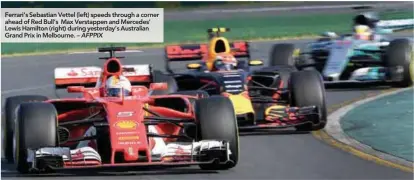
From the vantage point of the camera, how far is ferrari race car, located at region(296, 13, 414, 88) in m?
20.0

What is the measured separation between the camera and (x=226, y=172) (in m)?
11.4

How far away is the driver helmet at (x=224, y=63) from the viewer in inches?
670

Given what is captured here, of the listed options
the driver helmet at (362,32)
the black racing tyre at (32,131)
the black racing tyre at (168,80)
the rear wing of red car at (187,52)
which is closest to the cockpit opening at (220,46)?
the rear wing of red car at (187,52)

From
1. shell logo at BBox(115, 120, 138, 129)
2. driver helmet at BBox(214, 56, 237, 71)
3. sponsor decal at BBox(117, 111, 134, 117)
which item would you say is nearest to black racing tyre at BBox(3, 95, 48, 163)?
sponsor decal at BBox(117, 111, 134, 117)

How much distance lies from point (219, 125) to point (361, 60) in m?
9.34

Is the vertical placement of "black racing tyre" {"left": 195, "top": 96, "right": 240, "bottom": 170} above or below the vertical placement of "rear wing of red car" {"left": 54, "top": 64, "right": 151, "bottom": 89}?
below

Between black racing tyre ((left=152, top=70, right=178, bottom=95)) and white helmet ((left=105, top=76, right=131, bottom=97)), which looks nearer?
white helmet ((left=105, top=76, right=131, bottom=97))

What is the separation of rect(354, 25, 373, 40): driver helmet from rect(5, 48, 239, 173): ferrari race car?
8.89 meters

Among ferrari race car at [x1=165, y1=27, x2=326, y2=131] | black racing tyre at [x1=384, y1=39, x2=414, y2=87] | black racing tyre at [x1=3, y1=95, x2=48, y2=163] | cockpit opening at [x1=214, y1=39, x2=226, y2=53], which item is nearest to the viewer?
black racing tyre at [x1=3, y1=95, x2=48, y2=163]

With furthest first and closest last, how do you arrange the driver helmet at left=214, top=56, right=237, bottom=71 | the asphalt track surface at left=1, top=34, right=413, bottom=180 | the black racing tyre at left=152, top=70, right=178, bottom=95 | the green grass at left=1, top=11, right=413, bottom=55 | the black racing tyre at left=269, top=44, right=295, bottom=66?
1. the green grass at left=1, top=11, right=413, bottom=55
2. the black racing tyre at left=269, top=44, right=295, bottom=66
3. the driver helmet at left=214, top=56, right=237, bottom=71
4. the black racing tyre at left=152, top=70, right=178, bottom=95
5. the asphalt track surface at left=1, top=34, right=413, bottom=180

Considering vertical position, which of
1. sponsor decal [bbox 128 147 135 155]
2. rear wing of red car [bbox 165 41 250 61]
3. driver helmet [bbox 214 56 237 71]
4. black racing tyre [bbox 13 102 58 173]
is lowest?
sponsor decal [bbox 128 147 135 155]

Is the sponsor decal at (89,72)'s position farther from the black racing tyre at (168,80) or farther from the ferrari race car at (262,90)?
the ferrari race car at (262,90)

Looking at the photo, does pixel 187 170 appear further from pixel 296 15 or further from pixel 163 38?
pixel 296 15

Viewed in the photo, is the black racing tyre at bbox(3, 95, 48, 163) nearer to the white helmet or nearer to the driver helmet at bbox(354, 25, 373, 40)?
the white helmet
